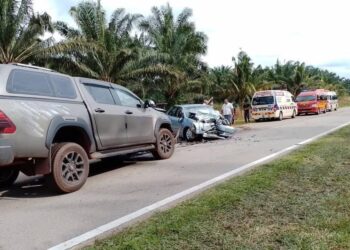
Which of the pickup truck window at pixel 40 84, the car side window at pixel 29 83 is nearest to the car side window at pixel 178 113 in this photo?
the pickup truck window at pixel 40 84

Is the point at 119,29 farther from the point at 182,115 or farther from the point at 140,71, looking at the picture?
the point at 182,115

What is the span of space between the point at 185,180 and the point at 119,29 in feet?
63.9

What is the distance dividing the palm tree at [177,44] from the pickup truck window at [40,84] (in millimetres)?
20411

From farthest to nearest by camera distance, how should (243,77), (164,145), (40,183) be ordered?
(243,77) → (164,145) → (40,183)

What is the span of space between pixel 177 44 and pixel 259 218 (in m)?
25.9

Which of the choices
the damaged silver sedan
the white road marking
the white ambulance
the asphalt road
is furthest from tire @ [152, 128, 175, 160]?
the white ambulance

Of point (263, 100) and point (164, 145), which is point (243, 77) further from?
point (164, 145)

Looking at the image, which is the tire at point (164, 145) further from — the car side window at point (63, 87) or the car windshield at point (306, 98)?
the car windshield at point (306, 98)

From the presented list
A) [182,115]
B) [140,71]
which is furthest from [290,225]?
[140,71]

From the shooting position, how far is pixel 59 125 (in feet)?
23.6

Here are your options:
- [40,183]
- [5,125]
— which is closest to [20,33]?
[40,183]

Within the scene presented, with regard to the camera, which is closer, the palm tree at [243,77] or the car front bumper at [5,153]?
the car front bumper at [5,153]

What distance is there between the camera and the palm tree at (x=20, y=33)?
19.9m

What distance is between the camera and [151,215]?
18.8 feet
